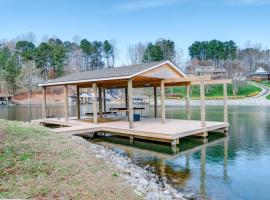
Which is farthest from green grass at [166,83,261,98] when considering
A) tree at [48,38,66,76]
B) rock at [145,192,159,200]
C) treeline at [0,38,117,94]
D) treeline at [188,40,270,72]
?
rock at [145,192,159,200]

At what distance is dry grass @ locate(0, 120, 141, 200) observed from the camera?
15.8ft

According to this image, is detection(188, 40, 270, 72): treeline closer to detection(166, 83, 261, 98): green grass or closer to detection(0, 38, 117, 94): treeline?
detection(166, 83, 261, 98): green grass

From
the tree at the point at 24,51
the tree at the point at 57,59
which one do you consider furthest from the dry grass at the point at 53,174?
the tree at the point at 24,51

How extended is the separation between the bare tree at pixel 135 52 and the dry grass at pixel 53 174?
64.4 m

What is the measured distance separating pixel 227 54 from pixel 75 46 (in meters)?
39.8

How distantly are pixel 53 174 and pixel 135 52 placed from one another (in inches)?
2677

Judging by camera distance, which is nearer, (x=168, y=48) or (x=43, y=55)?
(x=43, y=55)

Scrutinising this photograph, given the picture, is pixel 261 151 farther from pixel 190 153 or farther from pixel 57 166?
pixel 57 166

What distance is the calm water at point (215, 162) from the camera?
24.0 ft

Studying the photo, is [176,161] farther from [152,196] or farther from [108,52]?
[108,52]

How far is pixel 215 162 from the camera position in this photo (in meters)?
10.0

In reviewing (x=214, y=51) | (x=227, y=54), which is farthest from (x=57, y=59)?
(x=227, y=54)

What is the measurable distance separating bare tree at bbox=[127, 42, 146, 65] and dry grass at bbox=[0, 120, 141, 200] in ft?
211

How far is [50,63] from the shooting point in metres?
61.0
